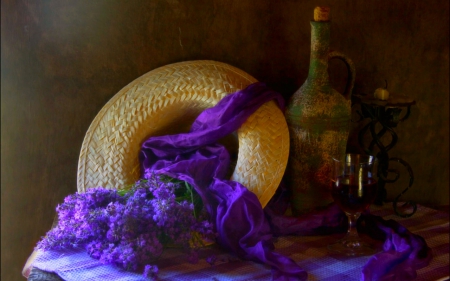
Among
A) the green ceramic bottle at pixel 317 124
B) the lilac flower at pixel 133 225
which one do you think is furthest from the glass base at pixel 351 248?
the lilac flower at pixel 133 225

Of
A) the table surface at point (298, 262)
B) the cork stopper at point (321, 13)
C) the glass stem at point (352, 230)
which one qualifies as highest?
the cork stopper at point (321, 13)

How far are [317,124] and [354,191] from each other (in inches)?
9.7

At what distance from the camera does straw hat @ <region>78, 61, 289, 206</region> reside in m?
1.48

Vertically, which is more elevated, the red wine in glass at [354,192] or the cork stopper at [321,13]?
the cork stopper at [321,13]

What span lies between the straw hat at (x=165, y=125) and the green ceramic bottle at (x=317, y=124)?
Answer: 6 cm

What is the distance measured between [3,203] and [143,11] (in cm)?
77

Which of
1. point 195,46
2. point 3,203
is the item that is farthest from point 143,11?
point 3,203

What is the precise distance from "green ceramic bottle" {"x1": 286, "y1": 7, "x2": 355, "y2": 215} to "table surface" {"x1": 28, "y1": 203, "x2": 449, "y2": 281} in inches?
→ 5.9

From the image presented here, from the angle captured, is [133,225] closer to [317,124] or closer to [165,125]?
[165,125]

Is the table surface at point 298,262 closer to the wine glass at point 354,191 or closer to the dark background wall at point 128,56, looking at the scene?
the wine glass at point 354,191

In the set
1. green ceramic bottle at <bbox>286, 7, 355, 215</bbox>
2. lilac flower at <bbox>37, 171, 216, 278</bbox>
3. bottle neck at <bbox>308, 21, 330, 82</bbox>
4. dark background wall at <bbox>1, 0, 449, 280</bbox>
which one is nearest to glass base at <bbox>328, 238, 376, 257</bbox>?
green ceramic bottle at <bbox>286, 7, 355, 215</bbox>

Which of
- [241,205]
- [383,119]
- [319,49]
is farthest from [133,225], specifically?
[383,119]

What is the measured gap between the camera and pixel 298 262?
1330 millimetres

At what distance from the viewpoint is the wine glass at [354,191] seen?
1328 mm
